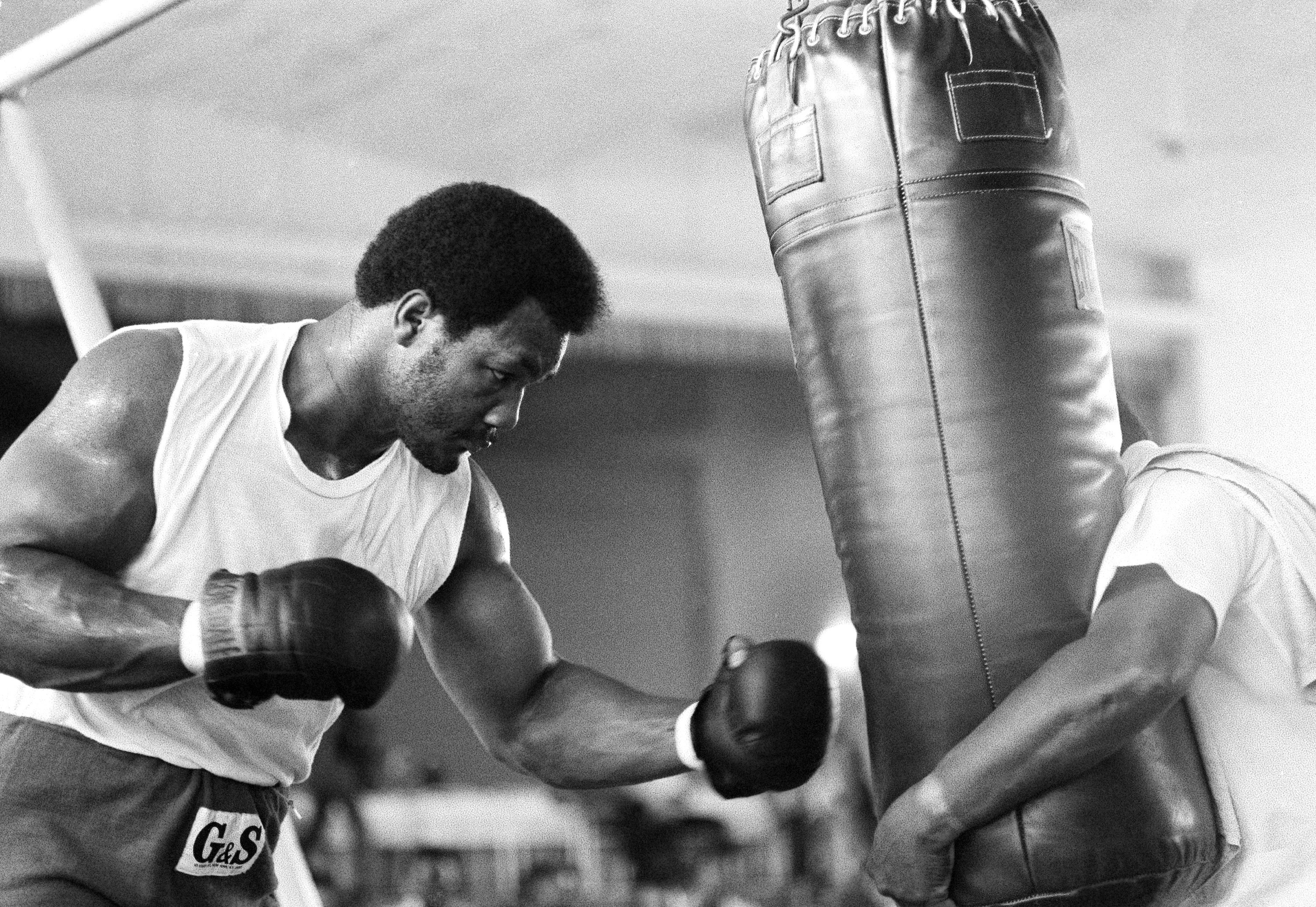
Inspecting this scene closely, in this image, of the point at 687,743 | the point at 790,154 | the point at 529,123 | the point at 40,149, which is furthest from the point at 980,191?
the point at 529,123

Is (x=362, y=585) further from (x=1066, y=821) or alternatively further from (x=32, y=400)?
(x=32, y=400)

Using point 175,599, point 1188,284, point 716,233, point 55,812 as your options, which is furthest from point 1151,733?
point 1188,284

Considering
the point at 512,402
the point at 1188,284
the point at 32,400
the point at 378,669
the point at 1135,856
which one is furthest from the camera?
the point at 1188,284

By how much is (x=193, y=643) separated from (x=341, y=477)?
14.7 inches

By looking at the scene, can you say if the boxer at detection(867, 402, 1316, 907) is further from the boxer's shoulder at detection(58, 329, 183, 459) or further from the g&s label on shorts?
the boxer's shoulder at detection(58, 329, 183, 459)

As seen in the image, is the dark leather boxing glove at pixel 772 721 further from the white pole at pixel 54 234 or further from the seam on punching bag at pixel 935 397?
the white pole at pixel 54 234

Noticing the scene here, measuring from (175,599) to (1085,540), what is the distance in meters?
0.97

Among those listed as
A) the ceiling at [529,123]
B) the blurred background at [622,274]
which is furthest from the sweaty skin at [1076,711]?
the ceiling at [529,123]

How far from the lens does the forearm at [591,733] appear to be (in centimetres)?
188

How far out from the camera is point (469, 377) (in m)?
1.76

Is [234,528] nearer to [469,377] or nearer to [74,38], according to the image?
[469,377]

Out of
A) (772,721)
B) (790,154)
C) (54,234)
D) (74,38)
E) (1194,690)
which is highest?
(74,38)

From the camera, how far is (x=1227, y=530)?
1711 millimetres

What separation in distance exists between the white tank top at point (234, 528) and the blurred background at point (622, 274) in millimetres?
2922
